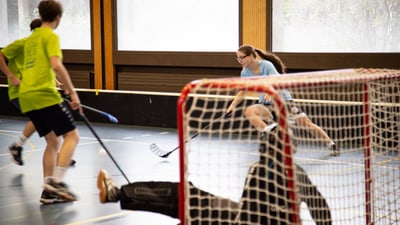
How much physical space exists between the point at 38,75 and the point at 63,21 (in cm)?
793

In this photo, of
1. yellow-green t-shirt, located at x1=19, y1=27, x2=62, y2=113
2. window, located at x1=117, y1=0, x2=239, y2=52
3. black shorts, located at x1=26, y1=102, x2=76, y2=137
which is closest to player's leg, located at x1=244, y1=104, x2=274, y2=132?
black shorts, located at x1=26, y1=102, x2=76, y2=137

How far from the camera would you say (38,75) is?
19.1ft

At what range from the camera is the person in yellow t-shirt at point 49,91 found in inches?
225

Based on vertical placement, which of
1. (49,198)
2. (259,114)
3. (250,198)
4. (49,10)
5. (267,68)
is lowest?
(49,198)

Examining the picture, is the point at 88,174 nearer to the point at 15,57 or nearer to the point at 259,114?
the point at 15,57

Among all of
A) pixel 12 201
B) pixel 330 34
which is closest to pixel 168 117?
pixel 330 34

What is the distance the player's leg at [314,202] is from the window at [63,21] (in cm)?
922

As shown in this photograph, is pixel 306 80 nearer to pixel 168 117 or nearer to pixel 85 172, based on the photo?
pixel 85 172

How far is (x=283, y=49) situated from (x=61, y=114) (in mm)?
5727

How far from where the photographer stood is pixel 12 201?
629cm

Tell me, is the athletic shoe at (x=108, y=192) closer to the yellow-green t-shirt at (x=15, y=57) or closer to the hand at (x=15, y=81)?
the hand at (x=15, y=81)

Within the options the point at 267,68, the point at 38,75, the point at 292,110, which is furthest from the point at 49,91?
the point at 267,68

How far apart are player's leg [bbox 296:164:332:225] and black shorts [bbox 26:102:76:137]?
223cm

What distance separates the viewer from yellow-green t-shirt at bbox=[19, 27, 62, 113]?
5766 mm
